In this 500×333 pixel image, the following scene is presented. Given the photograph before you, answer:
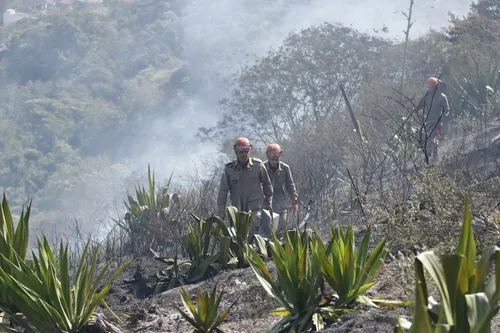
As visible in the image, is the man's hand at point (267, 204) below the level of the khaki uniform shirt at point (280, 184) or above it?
below

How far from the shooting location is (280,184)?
455 inches

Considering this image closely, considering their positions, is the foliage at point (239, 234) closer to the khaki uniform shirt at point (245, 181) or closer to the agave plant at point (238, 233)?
the agave plant at point (238, 233)

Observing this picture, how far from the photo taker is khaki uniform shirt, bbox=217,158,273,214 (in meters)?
10.7

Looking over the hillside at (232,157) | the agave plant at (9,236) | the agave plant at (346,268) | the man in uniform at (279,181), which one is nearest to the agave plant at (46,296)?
the hillside at (232,157)

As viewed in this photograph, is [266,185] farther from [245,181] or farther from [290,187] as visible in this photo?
[290,187]

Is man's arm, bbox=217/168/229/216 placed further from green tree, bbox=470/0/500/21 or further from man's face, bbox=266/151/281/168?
green tree, bbox=470/0/500/21

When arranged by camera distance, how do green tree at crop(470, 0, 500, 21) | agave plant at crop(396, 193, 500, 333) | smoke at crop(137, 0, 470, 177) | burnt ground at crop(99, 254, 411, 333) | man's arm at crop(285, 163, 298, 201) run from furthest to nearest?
smoke at crop(137, 0, 470, 177) → green tree at crop(470, 0, 500, 21) → man's arm at crop(285, 163, 298, 201) → burnt ground at crop(99, 254, 411, 333) → agave plant at crop(396, 193, 500, 333)

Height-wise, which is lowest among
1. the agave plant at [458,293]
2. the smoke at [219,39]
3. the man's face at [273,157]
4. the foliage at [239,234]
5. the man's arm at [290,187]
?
the agave plant at [458,293]

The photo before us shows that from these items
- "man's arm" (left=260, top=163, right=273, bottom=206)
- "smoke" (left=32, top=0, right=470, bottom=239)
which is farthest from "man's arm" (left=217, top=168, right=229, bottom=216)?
"smoke" (left=32, top=0, right=470, bottom=239)

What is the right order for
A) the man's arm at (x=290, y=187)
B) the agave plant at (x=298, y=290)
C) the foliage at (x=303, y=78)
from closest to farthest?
the agave plant at (x=298, y=290) → the man's arm at (x=290, y=187) → the foliage at (x=303, y=78)

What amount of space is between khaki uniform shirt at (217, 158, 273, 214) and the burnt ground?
7.63 feet

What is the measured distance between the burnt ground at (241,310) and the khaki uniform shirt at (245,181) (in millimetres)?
2325

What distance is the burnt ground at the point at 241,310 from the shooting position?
17.4 feet

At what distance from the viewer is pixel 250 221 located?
8.76 metres
